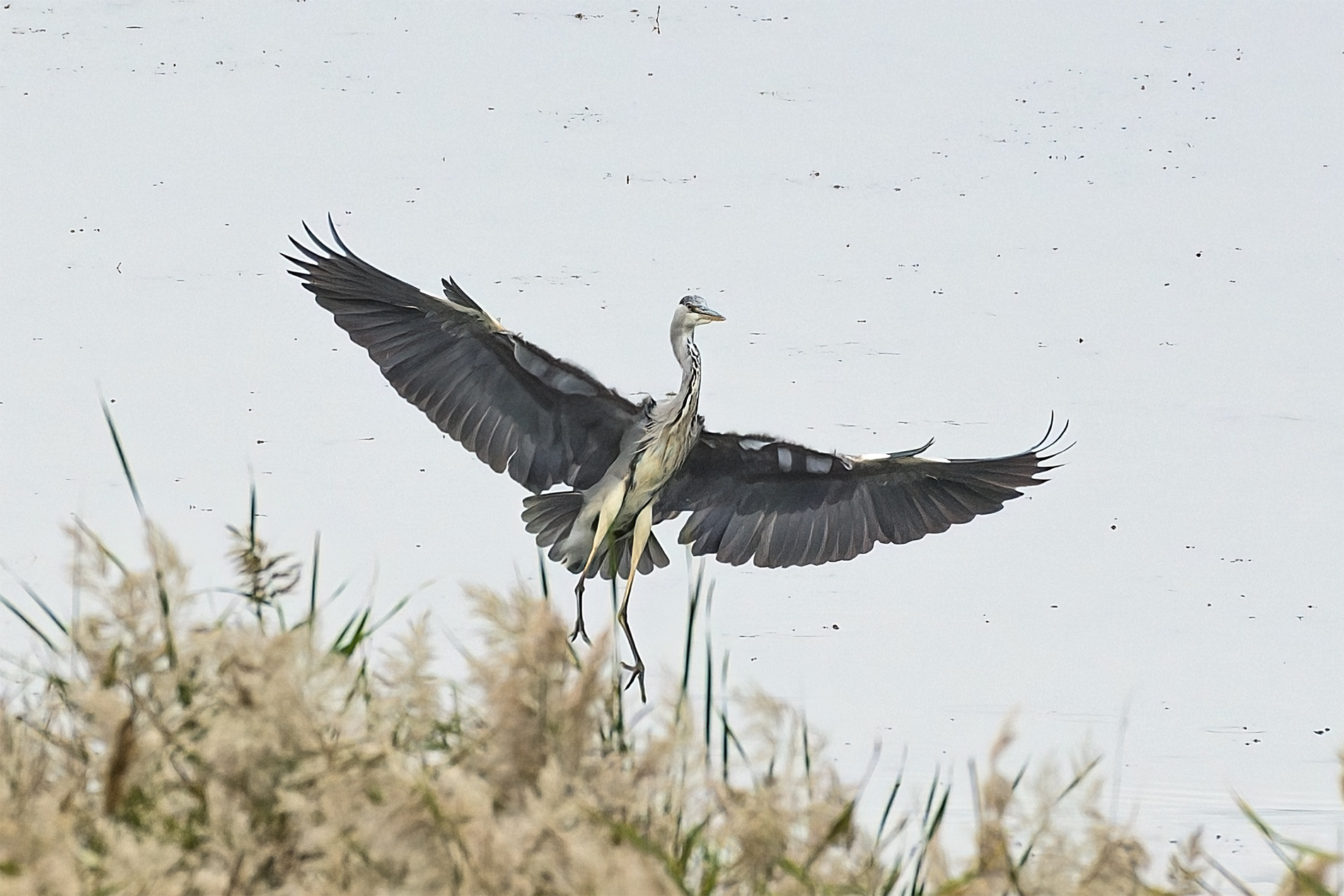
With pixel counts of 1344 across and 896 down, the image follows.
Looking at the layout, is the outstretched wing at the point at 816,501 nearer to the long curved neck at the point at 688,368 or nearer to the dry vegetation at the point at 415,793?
the long curved neck at the point at 688,368

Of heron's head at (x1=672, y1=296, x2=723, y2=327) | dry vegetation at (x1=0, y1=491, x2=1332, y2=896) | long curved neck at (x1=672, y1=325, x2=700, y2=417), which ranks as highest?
heron's head at (x1=672, y1=296, x2=723, y2=327)

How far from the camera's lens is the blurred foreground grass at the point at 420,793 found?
5.62 ft

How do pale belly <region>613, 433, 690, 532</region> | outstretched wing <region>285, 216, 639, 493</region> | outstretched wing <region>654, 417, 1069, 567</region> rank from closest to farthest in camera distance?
outstretched wing <region>285, 216, 639, 493</region>, pale belly <region>613, 433, 690, 532</region>, outstretched wing <region>654, 417, 1069, 567</region>

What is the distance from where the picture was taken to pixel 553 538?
5.64 meters

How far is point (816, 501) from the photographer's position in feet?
19.0

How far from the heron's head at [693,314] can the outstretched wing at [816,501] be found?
0.43 m

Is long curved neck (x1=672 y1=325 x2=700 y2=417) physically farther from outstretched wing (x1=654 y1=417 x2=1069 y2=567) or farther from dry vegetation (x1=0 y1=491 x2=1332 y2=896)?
dry vegetation (x1=0 y1=491 x2=1332 y2=896)

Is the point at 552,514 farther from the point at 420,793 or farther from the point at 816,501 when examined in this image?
the point at 420,793

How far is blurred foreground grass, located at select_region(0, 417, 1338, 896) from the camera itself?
171 cm

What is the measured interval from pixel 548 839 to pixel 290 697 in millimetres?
388

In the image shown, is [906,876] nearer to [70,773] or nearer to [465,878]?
[465,878]

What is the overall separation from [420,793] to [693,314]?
3955mm

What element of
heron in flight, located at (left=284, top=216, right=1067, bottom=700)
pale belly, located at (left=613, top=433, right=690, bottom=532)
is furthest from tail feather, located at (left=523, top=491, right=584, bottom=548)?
pale belly, located at (left=613, top=433, right=690, bottom=532)

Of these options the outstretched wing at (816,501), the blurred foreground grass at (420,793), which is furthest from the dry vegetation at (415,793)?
the outstretched wing at (816,501)
